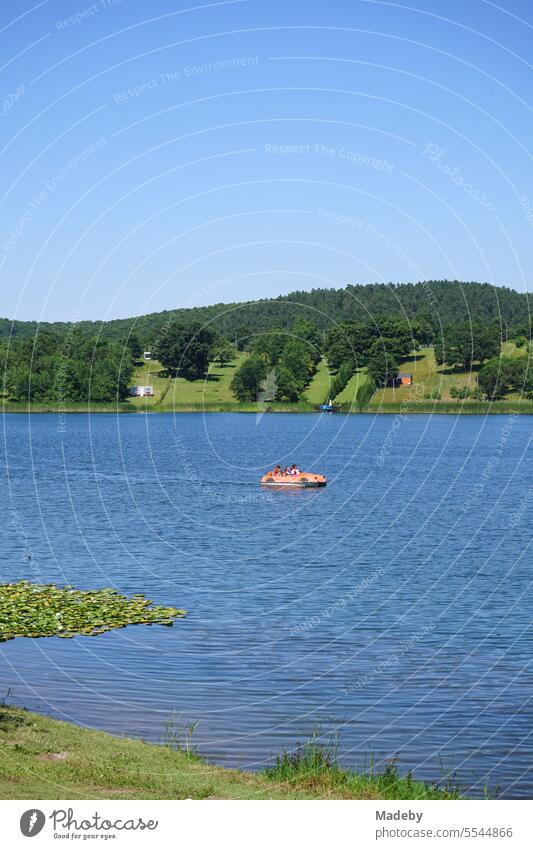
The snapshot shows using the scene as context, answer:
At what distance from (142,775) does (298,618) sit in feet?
72.5

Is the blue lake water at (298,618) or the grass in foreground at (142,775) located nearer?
the grass in foreground at (142,775)

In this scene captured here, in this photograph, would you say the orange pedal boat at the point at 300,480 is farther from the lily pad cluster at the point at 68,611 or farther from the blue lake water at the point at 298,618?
the lily pad cluster at the point at 68,611

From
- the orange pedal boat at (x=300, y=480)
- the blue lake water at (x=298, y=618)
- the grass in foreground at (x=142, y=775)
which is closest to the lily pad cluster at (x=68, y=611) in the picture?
the blue lake water at (x=298, y=618)

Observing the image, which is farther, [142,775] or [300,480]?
[300,480]

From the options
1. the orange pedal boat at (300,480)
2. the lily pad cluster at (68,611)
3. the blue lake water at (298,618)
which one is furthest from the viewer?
the orange pedal boat at (300,480)

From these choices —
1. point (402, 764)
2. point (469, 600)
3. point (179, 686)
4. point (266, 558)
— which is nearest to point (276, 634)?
point (179, 686)

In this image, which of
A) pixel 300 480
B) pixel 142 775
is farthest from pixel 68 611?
pixel 300 480

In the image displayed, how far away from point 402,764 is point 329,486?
253 ft

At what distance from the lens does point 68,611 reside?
135 feet

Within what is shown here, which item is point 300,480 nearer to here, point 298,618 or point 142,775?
point 298,618

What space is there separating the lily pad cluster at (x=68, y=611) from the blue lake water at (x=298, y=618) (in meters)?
0.97

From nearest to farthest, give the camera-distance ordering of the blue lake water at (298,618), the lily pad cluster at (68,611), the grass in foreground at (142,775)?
the grass in foreground at (142,775) < the blue lake water at (298,618) < the lily pad cluster at (68,611)

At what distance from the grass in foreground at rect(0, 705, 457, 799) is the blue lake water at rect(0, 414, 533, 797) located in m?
1.89

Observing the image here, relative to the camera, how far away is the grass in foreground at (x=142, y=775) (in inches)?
765
